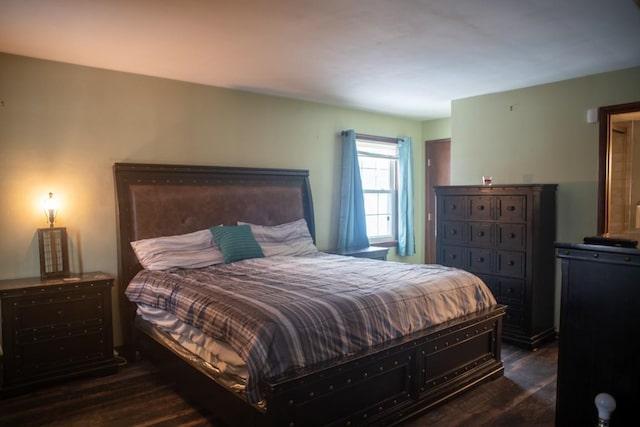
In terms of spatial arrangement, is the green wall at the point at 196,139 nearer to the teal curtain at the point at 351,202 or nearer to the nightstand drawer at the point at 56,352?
the teal curtain at the point at 351,202

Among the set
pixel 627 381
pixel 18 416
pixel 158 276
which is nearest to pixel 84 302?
pixel 158 276

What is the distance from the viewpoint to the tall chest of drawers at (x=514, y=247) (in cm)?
394

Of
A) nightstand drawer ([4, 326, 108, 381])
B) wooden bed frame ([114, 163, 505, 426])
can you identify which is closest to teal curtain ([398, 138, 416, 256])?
wooden bed frame ([114, 163, 505, 426])

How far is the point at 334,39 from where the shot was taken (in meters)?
3.01

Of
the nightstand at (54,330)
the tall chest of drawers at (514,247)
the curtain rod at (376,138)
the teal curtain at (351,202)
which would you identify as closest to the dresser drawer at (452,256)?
the tall chest of drawers at (514,247)

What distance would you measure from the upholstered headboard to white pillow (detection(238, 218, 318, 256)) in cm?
13

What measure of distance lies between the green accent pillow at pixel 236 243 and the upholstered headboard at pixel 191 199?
0.24 metres

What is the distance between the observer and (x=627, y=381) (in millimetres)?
1722

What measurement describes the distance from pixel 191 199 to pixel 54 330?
4.98ft

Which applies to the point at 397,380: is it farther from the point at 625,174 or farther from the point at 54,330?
the point at 625,174

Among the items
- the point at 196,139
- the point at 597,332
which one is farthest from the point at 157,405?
the point at 597,332

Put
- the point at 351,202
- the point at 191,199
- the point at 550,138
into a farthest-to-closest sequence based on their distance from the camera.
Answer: the point at 351,202
the point at 550,138
the point at 191,199

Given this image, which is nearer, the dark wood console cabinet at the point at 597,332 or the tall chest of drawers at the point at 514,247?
the dark wood console cabinet at the point at 597,332

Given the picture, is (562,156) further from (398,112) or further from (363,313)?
(363,313)
